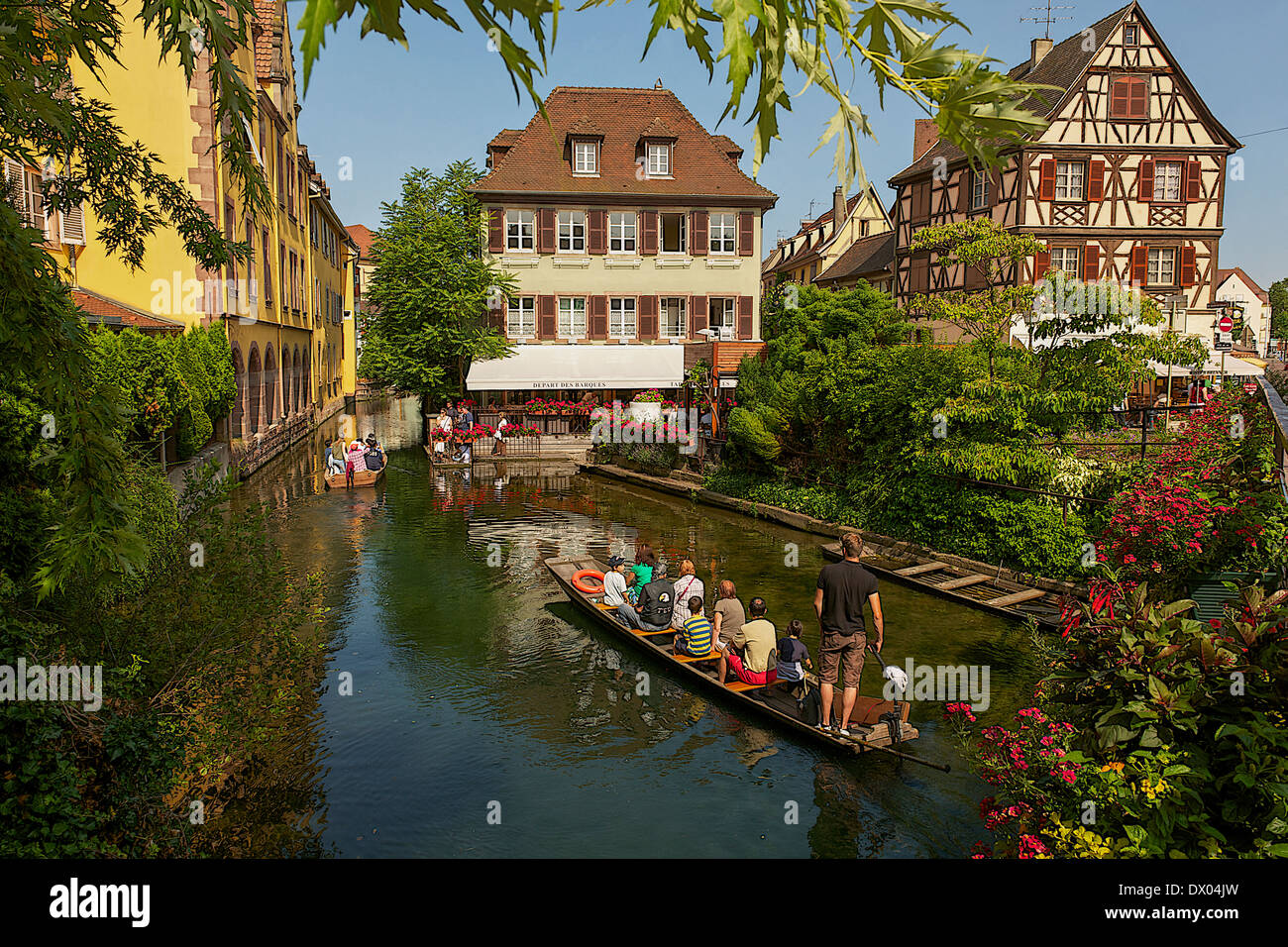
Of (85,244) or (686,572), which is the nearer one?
(686,572)

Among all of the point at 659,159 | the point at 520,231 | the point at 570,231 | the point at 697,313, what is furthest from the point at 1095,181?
the point at 520,231

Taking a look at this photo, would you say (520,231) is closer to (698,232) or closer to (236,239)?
(698,232)

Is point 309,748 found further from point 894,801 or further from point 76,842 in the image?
point 894,801

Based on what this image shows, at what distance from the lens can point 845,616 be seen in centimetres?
886

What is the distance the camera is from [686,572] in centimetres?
1272

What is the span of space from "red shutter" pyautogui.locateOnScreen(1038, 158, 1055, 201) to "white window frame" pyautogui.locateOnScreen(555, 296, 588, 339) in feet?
59.9

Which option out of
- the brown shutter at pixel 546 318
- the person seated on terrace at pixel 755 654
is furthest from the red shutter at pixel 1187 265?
the person seated on terrace at pixel 755 654

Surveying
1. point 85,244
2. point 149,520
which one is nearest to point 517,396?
point 85,244

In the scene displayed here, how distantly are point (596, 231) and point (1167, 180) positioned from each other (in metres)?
22.3

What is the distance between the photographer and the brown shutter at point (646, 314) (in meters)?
38.1

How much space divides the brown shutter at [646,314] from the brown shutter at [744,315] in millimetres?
3726
